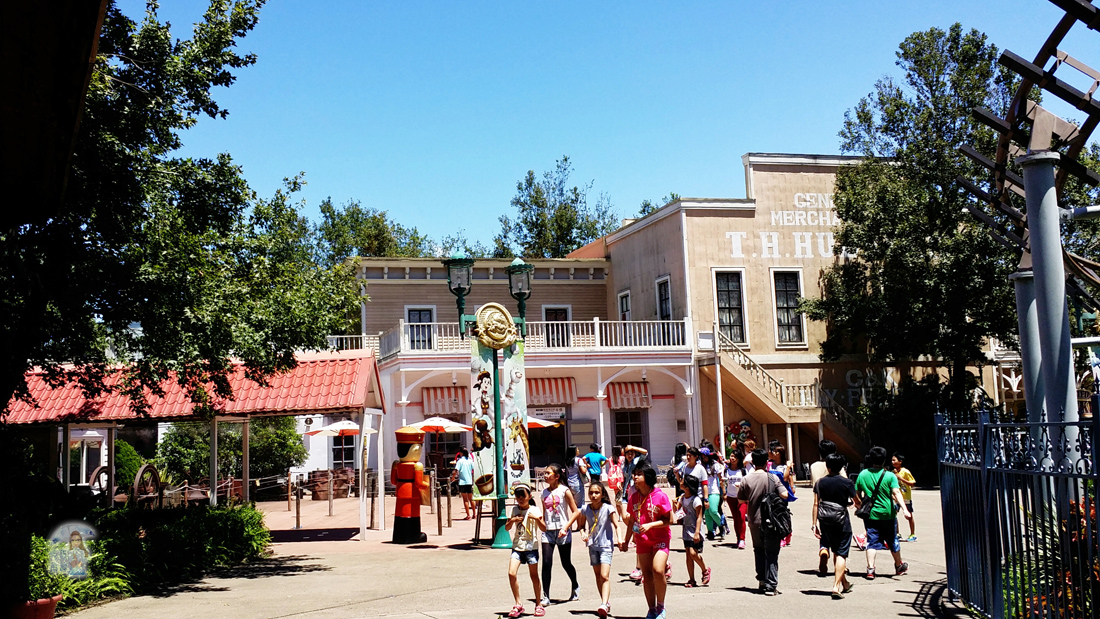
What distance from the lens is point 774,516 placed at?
10.0 m

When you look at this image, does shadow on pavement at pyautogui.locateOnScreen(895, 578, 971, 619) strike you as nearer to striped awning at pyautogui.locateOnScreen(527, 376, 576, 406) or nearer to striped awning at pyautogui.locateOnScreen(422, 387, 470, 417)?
striped awning at pyautogui.locateOnScreen(527, 376, 576, 406)

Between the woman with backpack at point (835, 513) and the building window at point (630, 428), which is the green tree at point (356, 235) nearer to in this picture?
the building window at point (630, 428)

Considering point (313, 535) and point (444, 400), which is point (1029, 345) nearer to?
point (313, 535)

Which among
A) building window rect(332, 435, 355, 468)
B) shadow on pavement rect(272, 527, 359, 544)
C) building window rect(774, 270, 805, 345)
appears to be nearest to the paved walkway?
shadow on pavement rect(272, 527, 359, 544)

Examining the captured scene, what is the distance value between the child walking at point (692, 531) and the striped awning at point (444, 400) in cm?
1779

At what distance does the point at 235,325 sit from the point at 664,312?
63.3ft

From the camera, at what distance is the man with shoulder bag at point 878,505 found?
10430 millimetres

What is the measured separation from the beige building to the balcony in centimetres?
6

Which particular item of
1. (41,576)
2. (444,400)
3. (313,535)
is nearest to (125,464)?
(444,400)

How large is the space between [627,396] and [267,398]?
50.3 ft

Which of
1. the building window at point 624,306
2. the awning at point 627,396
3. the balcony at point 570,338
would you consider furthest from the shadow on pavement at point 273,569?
the building window at point 624,306

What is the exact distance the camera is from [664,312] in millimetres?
29797

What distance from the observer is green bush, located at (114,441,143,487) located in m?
27.6

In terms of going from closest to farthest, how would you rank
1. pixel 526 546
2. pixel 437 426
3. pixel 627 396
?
pixel 526 546, pixel 437 426, pixel 627 396
